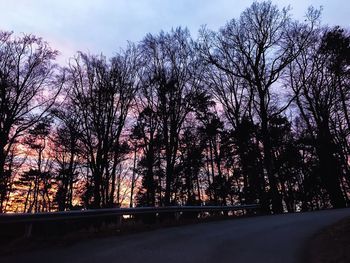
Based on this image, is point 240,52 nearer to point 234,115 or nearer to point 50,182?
point 234,115

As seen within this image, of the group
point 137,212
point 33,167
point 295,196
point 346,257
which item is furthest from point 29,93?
point 295,196

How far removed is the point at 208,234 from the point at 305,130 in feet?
111

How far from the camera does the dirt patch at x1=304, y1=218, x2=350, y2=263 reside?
6344 mm

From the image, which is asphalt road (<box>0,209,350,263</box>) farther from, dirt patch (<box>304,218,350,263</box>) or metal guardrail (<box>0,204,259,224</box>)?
metal guardrail (<box>0,204,259,224</box>)

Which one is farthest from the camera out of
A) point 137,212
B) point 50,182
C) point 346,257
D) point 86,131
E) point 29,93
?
point 50,182

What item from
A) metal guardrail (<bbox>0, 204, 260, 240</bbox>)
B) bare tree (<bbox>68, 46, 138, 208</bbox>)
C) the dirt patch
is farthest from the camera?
bare tree (<bbox>68, 46, 138, 208</bbox>)

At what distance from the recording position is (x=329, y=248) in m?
7.23

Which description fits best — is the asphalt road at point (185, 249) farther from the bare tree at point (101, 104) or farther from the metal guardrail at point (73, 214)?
the bare tree at point (101, 104)

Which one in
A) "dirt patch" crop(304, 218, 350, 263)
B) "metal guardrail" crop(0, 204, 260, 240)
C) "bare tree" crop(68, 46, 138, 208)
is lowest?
"dirt patch" crop(304, 218, 350, 263)

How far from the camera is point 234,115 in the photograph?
30.9 metres

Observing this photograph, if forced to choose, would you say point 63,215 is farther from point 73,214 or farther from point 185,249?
point 185,249

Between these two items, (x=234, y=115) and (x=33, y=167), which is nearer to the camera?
(x=234, y=115)

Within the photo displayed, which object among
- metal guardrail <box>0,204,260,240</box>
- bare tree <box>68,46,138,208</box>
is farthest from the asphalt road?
bare tree <box>68,46,138,208</box>

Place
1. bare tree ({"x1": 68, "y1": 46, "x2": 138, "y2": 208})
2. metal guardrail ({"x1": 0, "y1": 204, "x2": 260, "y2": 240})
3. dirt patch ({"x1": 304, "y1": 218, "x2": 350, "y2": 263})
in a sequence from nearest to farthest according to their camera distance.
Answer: dirt patch ({"x1": 304, "y1": 218, "x2": 350, "y2": 263}) → metal guardrail ({"x1": 0, "y1": 204, "x2": 260, "y2": 240}) → bare tree ({"x1": 68, "y1": 46, "x2": 138, "y2": 208})
